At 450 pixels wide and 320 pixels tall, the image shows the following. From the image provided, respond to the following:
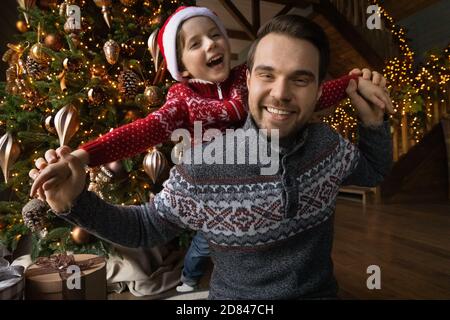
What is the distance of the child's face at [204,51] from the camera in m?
1.14

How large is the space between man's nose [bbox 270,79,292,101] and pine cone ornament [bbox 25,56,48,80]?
1.71 m

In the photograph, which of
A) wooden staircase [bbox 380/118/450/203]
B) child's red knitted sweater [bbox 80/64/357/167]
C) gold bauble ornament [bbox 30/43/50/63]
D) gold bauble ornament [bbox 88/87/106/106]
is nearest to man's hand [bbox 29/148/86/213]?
child's red knitted sweater [bbox 80/64/357/167]

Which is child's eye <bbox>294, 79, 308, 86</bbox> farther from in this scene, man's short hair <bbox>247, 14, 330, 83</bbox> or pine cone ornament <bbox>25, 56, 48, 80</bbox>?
pine cone ornament <bbox>25, 56, 48, 80</bbox>

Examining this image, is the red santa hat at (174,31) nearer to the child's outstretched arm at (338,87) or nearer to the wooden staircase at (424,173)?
the child's outstretched arm at (338,87)

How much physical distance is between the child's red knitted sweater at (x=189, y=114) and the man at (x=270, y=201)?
19 centimetres

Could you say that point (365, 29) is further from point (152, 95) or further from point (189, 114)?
point (189, 114)

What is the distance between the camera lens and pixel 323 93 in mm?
1012

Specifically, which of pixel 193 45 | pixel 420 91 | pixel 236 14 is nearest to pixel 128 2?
pixel 193 45

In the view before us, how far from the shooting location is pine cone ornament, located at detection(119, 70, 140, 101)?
1.97 meters

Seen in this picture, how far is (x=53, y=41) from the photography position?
195cm

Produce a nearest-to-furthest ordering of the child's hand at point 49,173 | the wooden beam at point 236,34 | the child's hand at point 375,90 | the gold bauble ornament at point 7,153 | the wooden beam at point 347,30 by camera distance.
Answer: the child's hand at point 49,173 → the child's hand at point 375,90 → the gold bauble ornament at point 7,153 → the wooden beam at point 347,30 → the wooden beam at point 236,34

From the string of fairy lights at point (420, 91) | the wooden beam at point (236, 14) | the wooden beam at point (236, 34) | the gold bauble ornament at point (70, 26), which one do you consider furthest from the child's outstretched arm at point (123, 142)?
the wooden beam at point (236, 34)
